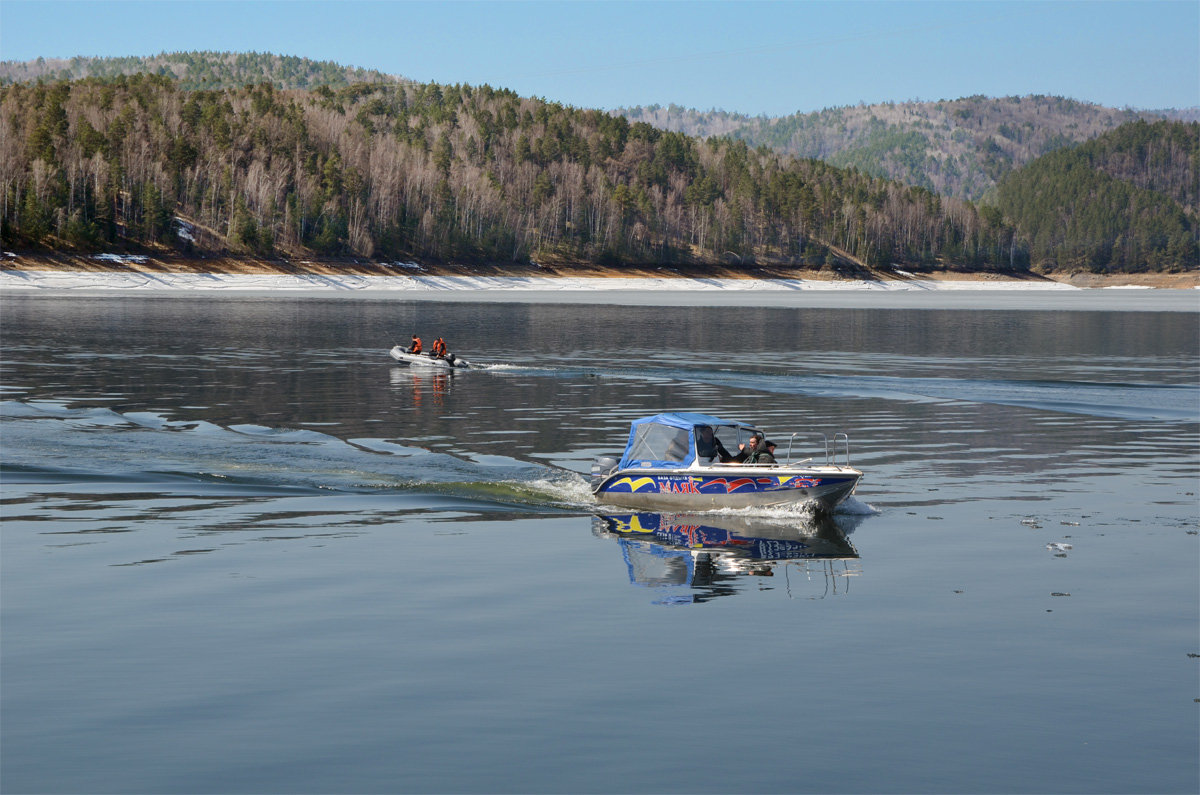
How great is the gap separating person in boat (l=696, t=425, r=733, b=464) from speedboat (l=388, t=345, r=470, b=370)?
116ft

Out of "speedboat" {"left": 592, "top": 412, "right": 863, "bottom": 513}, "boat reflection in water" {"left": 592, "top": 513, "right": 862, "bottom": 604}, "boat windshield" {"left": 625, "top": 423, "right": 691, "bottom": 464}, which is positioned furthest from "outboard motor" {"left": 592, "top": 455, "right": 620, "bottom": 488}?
"boat reflection in water" {"left": 592, "top": 513, "right": 862, "bottom": 604}

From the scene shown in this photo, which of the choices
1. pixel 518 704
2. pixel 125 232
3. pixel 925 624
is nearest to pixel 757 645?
pixel 925 624

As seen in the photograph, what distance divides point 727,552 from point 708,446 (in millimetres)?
3928

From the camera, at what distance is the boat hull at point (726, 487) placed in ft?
84.6

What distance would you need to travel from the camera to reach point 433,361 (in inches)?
2441

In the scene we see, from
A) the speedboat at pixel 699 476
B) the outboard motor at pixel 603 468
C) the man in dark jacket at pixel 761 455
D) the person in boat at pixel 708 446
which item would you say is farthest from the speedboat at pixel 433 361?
the man in dark jacket at pixel 761 455

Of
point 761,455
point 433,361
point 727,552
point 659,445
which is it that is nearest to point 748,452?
Result: point 761,455

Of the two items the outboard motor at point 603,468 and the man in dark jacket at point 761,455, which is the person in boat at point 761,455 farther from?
the outboard motor at point 603,468

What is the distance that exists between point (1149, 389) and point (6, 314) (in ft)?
279

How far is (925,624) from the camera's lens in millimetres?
18516

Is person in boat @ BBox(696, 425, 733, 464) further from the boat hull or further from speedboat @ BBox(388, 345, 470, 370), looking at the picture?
speedboat @ BBox(388, 345, 470, 370)

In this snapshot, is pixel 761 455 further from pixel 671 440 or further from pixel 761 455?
pixel 671 440

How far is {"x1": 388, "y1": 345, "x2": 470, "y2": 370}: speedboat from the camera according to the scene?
6171 cm

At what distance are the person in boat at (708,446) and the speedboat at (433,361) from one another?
3530 centimetres
